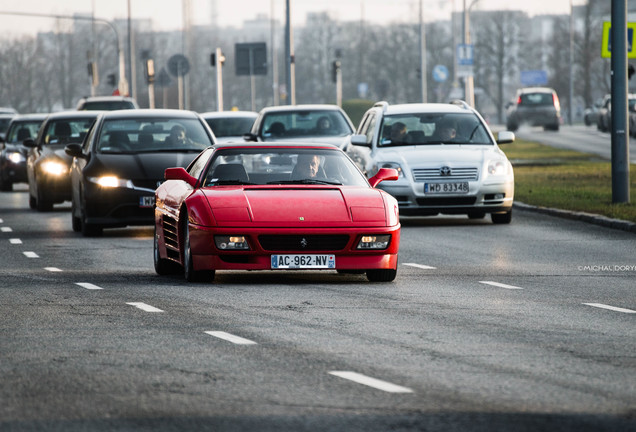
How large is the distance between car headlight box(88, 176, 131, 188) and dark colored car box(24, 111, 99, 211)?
5606 mm

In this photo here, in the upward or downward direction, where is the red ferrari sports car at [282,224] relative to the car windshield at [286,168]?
downward

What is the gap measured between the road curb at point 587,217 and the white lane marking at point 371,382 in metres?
11.9

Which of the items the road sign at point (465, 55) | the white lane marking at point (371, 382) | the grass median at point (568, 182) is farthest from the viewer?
the road sign at point (465, 55)

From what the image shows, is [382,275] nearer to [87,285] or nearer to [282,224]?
[282,224]

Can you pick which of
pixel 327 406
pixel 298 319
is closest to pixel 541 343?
pixel 298 319

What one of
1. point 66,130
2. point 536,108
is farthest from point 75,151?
point 536,108

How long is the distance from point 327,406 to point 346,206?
614 cm

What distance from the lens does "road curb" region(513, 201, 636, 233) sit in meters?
19.8

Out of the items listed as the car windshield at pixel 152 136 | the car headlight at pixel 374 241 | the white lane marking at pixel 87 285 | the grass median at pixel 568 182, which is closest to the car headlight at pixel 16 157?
the grass median at pixel 568 182

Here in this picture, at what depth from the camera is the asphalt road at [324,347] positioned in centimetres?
691

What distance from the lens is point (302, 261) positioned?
13.0 meters

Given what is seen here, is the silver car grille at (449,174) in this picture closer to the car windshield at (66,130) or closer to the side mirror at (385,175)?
the side mirror at (385,175)

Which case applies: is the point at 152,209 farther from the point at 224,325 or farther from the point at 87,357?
the point at 87,357

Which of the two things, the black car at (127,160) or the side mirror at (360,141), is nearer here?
the black car at (127,160)
